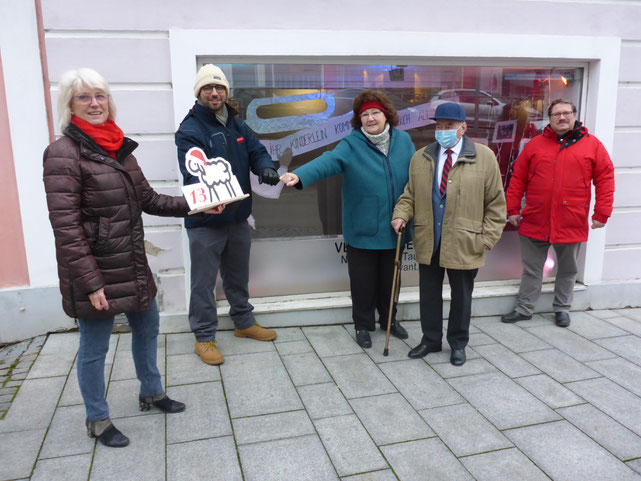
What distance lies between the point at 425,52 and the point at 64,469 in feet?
13.0

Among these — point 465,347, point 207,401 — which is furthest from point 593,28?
point 207,401

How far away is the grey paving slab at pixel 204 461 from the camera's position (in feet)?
8.61

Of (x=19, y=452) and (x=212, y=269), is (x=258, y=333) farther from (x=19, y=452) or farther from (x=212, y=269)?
(x=19, y=452)

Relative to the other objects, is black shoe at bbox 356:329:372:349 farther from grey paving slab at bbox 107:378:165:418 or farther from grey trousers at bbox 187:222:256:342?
grey paving slab at bbox 107:378:165:418

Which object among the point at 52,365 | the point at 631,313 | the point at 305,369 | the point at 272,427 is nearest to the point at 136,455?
the point at 272,427

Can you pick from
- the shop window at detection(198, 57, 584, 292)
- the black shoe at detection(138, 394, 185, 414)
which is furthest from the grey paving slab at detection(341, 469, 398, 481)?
the shop window at detection(198, 57, 584, 292)

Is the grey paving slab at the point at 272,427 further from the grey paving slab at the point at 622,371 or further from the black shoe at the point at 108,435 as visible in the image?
the grey paving slab at the point at 622,371

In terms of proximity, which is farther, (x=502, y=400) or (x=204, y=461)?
(x=502, y=400)

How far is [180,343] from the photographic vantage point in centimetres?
425

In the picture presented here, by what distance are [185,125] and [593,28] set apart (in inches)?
147

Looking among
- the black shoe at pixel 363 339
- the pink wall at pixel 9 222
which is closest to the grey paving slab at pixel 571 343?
the black shoe at pixel 363 339

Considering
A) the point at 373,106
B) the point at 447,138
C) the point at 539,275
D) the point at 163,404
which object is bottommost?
the point at 163,404

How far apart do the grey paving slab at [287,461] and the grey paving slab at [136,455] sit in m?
0.44

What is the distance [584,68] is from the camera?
4898mm
